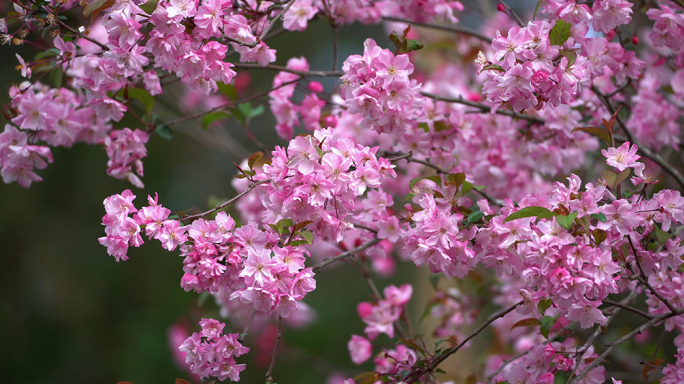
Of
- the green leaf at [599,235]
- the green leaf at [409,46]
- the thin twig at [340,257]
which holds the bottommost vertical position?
the thin twig at [340,257]

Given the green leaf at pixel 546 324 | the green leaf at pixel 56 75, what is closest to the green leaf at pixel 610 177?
the green leaf at pixel 546 324

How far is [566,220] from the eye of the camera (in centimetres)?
83

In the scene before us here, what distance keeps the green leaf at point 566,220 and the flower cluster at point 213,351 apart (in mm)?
650

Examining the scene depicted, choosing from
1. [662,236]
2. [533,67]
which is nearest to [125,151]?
[533,67]

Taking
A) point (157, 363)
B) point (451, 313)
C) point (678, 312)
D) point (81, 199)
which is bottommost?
point (157, 363)

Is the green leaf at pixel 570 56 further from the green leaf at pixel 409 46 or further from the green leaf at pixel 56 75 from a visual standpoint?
the green leaf at pixel 56 75

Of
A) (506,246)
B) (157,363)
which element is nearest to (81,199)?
(157,363)

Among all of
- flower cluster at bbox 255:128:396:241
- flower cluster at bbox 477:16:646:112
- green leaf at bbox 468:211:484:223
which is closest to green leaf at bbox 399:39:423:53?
flower cluster at bbox 477:16:646:112

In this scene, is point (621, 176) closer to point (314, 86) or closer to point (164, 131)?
point (314, 86)

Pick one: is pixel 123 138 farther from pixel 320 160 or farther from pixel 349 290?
pixel 349 290

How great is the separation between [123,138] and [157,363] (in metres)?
2.83

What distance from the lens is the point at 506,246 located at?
966 mm

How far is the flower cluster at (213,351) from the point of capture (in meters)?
0.99

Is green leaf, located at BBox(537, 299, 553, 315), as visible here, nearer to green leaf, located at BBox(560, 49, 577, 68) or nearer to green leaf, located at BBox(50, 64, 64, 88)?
green leaf, located at BBox(560, 49, 577, 68)
